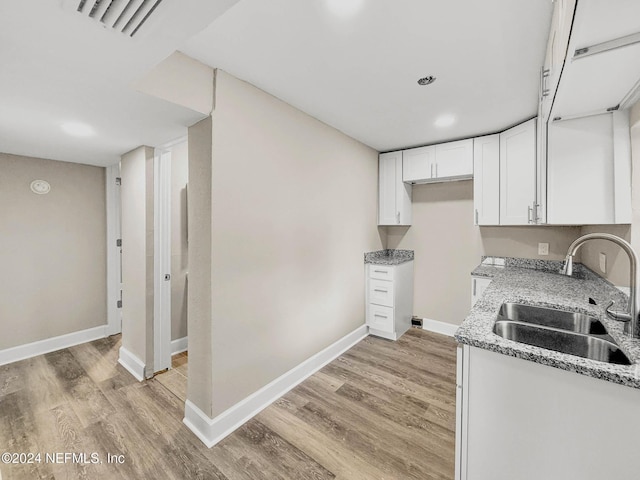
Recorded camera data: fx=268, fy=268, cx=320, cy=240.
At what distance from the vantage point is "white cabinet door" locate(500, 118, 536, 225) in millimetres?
2523

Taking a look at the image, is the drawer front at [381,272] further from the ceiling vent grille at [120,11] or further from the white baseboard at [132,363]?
the ceiling vent grille at [120,11]

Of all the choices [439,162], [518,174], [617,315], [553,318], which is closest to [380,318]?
[553,318]

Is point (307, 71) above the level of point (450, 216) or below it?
above

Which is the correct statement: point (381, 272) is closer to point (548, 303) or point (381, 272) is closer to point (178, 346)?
point (548, 303)

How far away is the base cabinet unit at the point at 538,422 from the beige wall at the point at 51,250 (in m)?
3.99

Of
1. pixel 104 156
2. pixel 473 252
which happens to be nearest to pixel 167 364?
pixel 104 156

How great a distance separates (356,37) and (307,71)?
1.42 ft

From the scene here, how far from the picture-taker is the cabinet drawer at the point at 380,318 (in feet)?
10.8

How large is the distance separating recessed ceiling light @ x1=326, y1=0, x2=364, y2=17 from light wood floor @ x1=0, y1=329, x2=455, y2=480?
2447 millimetres

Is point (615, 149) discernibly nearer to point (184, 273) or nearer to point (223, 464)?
point (223, 464)

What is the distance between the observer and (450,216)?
346 cm

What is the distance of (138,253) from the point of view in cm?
254

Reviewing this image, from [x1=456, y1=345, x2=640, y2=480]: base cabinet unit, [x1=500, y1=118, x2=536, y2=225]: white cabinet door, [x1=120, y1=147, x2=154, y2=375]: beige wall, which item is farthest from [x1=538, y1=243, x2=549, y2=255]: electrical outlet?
[x1=120, y1=147, x2=154, y2=375]: beige wall

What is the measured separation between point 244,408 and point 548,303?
2107 millimetres
